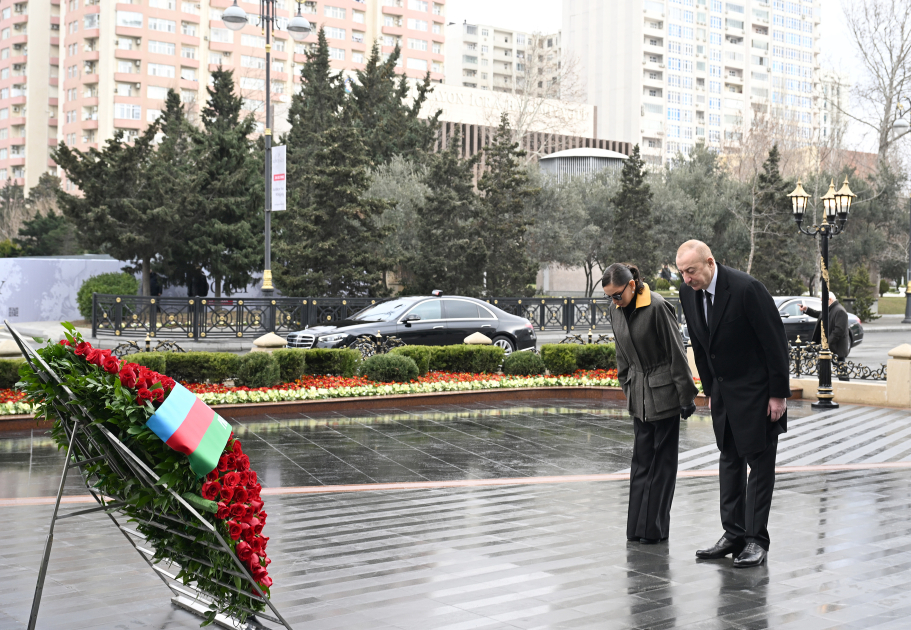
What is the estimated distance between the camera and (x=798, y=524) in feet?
21.4

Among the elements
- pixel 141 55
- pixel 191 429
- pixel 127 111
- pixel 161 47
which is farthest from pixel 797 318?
pixel 161 47

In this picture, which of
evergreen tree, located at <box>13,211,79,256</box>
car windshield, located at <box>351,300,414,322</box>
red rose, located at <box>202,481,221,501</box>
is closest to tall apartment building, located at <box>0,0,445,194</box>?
evergreen tree, located at <box>13,211,79,256</box>

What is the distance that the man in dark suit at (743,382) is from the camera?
5.45 metres

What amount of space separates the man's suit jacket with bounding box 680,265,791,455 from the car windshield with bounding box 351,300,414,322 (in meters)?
11.9

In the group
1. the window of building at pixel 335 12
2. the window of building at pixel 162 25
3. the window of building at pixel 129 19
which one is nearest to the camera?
the window of building at pixel 129 19

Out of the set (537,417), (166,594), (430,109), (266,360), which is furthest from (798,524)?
(430,109)

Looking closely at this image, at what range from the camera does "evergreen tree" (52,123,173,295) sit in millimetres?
27266

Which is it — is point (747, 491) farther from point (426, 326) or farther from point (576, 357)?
point (426, 326)

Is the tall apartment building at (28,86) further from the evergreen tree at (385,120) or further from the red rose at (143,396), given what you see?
the red rose at (143,396)

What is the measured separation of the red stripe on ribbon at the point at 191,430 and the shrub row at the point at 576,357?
12105 mm

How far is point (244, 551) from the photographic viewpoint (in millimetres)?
3588

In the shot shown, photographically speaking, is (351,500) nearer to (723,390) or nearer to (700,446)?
(723,390)

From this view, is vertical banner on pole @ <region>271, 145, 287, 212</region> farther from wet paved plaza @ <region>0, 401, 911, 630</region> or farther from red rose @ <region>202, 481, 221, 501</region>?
red rose @ <region>202, 481, 221, 501</region>

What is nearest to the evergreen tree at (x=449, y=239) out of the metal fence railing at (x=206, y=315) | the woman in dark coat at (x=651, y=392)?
the metal fence railing at (x=206, y=315)
